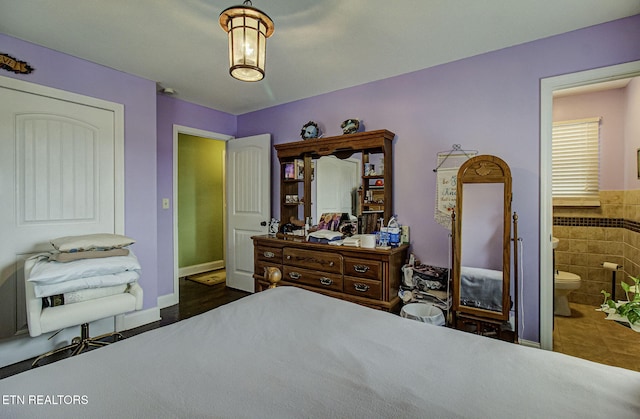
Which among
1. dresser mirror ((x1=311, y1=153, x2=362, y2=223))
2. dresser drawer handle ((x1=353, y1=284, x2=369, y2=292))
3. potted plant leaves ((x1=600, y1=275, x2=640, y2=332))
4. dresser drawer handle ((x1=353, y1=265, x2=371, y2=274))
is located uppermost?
dresser mirror ((x1=311, y1=153, x2=362, y2=223))

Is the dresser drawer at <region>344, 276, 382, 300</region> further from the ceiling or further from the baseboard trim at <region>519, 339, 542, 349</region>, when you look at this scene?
the ceiling

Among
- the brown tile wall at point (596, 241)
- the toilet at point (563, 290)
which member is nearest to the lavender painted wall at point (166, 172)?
the toilet at point (563, 290)

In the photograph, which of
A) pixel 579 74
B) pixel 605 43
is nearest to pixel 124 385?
pixel 579 74

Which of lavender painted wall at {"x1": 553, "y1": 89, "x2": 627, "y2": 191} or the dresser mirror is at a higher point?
lavender painted wall at {"x1": 553, "y1": 89, "x2": 627, "y2": 191}

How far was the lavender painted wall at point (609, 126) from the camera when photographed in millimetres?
3369

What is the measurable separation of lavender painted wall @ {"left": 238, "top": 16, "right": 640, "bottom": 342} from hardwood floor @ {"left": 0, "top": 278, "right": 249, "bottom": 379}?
2.42 m

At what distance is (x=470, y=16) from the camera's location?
2031 mm

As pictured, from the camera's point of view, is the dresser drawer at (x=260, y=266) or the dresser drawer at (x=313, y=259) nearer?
the dresser drawer at (x=313, y=259)

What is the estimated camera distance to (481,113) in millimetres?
2576

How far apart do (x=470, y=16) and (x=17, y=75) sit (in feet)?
11.1

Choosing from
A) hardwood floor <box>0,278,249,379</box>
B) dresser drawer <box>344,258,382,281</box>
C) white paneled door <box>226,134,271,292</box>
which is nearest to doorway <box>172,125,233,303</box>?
hardwood floor <box>0,278,249,379</box>

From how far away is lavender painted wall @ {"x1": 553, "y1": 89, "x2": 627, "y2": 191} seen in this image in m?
3.37

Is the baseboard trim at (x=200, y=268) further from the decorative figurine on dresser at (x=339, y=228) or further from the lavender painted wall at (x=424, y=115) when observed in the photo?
the decorative figurine on dresser at (x=339, y=228)

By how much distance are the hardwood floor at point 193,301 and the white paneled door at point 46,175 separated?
91cm
